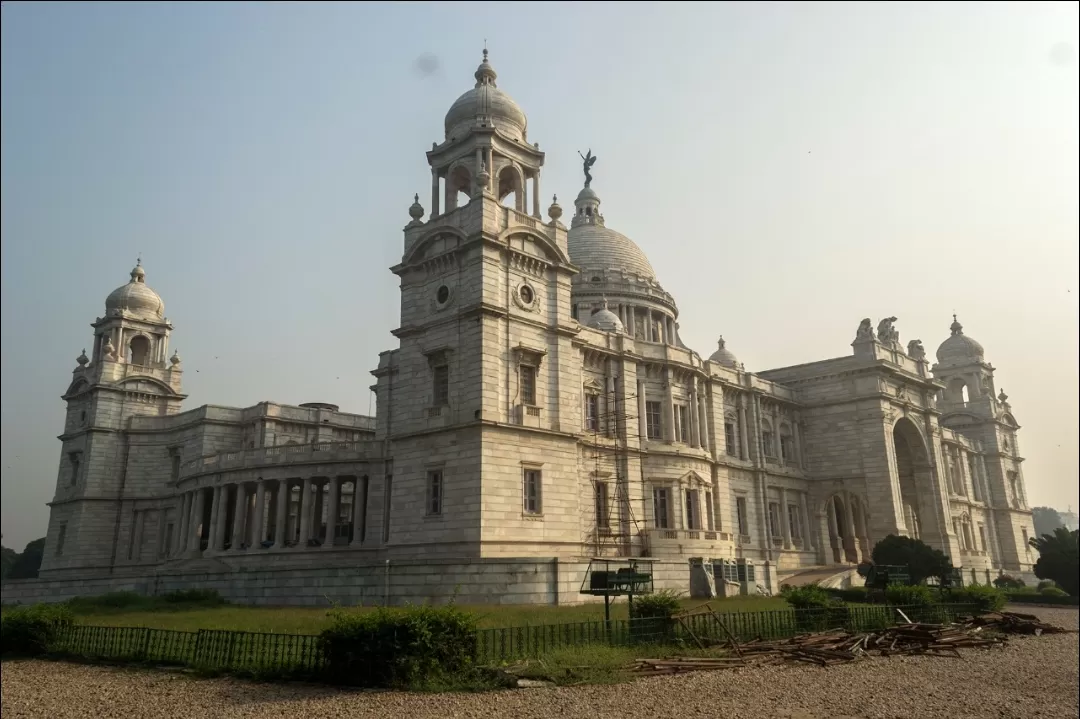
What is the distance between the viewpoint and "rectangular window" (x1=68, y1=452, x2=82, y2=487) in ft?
192

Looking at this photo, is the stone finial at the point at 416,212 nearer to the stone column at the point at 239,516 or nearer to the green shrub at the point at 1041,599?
the stone column at the point at 239,516

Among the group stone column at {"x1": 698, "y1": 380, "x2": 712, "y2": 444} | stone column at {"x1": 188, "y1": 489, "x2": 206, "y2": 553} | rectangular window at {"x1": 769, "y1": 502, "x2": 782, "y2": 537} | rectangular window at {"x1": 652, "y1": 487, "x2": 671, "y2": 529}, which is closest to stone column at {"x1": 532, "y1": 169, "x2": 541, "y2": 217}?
rectangular window at {"x1": 652, "y1": 487, "x2": 671, "y2": 529}

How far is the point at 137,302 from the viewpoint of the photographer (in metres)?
62.8

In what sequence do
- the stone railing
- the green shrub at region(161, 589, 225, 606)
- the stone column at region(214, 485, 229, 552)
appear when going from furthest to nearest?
the stone column at region(214, 485, 229, 552)
the stone railing
the green shrub at region(161, 589, 225, 606)

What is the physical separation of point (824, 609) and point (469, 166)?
24641 millimetres

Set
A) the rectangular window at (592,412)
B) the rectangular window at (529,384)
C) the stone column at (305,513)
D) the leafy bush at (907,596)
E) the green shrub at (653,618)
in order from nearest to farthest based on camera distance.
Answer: the green shrub at (653,618) < the leafy bush at (907,596) < the rectangular window at (529,384) < the rectangular window at (592,412) < the stone column at (305,513)

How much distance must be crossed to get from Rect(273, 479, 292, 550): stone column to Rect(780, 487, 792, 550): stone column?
98.4 ft

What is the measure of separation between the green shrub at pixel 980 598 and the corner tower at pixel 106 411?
5215 cm

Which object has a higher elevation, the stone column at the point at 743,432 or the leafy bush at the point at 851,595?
the stone column at the point at 743,432

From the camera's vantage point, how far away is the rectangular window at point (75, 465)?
192ft

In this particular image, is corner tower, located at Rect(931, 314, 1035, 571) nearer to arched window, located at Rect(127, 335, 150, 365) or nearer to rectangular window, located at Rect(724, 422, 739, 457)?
rectangular window, located at Rect(724, 422, 739, 457)

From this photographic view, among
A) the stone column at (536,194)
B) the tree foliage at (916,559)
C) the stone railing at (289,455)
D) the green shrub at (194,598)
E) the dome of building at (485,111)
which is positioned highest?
the dome of building at (485,111)

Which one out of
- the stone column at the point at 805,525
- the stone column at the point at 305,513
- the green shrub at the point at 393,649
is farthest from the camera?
the stone column at the point at 805,525

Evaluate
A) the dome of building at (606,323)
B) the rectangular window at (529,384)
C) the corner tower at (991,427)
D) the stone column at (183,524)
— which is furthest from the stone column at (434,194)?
the corner tower at (991,427)
